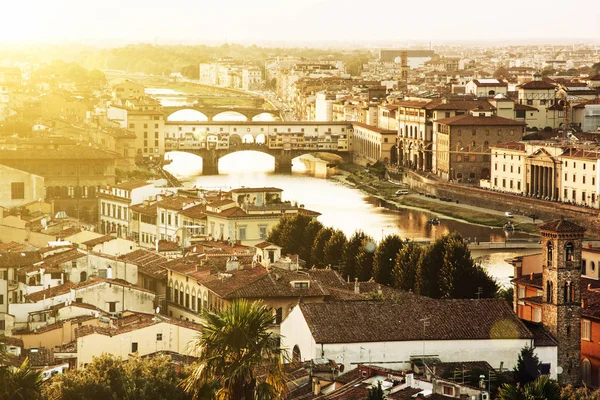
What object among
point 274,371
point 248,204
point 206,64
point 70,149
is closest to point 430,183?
point 70,149

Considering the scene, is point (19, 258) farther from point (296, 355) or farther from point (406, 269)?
point (406, 269)

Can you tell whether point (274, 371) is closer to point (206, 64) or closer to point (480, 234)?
point (480, 234)

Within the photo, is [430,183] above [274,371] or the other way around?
the other way around

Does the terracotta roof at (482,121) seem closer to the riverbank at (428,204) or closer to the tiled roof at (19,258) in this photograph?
the riverbank at (428,204)

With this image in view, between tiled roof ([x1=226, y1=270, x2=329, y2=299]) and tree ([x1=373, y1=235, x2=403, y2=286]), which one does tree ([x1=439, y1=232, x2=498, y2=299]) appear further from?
tiled roof ([x1=226, y1=270, x2=329, y2=299])

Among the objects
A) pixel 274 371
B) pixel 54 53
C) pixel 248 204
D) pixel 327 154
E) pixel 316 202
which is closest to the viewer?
pixel 274 371
